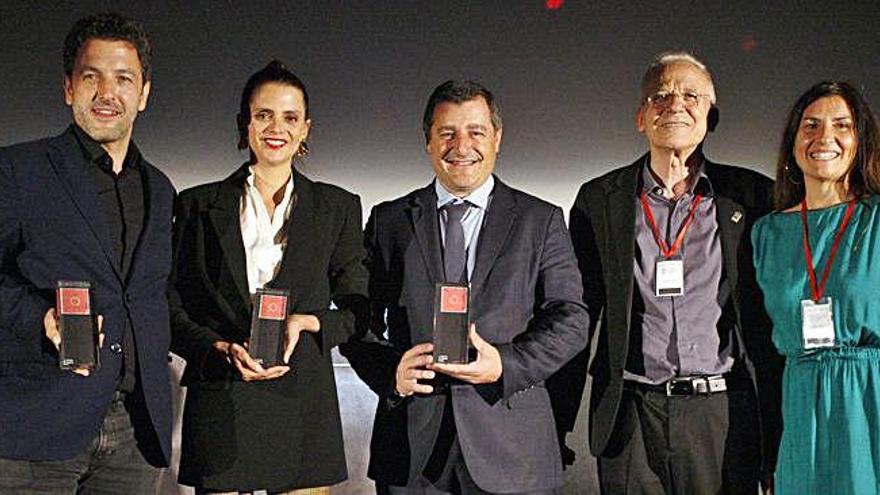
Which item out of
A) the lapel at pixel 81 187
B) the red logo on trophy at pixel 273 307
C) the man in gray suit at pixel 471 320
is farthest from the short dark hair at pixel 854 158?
the lapel at pixel 81 187

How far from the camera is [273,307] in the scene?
8.25 feet

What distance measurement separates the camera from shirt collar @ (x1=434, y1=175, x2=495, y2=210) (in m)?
2.84

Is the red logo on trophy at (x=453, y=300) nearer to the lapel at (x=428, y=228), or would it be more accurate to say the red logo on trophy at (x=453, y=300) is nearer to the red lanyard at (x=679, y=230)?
the lapel at (x=428, y=228)

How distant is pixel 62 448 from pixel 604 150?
2.56 m

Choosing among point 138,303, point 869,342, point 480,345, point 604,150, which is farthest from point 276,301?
point 604,150

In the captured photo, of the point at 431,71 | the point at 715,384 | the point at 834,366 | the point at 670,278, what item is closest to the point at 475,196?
the point at 670,278

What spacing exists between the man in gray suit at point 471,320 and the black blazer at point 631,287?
0.18 metres

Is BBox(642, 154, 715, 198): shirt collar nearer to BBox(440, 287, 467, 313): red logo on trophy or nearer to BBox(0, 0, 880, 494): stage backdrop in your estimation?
BBox(440, 287, 467, 313): red logo on trophy

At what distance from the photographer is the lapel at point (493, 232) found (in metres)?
2.73

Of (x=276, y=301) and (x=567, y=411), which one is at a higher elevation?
(x=276, y=301)

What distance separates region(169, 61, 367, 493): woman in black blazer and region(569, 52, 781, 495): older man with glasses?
758mm

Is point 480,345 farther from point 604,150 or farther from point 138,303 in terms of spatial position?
point 604,150

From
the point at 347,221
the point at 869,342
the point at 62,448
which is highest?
the point at 347,221

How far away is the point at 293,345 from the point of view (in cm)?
260
